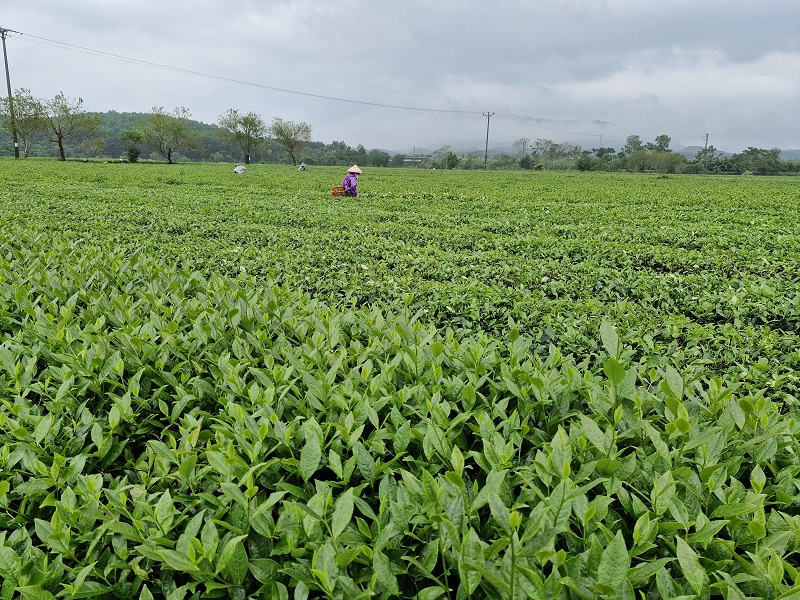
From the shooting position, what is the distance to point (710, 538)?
42.6 inches

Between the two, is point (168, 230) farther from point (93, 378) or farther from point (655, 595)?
point (655, 595)

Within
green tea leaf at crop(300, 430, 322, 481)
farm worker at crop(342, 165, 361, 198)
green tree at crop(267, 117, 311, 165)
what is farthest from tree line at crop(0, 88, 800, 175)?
green tea leaf at crop(300, 430, 322, 481)

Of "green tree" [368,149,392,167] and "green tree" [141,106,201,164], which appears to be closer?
"green tree" [141,106,201,164]

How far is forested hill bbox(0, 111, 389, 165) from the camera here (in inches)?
2705

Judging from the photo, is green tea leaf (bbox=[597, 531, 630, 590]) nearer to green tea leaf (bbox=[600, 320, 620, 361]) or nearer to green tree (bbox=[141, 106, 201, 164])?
green tea leaf (bbox=[600, 320, 620, 361])

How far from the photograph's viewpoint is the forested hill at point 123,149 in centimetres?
6871

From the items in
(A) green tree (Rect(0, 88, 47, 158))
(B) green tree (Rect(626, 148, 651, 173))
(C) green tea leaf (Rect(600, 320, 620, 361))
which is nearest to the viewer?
(C) green tea leaf (Rect(600, 320, 620, 361))

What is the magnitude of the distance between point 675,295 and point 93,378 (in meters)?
4.84

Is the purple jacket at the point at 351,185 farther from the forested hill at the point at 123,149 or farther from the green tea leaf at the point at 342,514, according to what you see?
the forested hill at the point at 123,149

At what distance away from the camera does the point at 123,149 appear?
293 feet

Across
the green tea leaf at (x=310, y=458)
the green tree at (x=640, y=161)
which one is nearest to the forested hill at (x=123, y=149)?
the green tree at (x=640, y=161)

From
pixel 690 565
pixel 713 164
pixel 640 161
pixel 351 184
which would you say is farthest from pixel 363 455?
pixel 640 161

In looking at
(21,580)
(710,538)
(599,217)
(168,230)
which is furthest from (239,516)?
(599,217)

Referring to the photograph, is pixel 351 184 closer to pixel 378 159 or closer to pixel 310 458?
pixel 310 458
